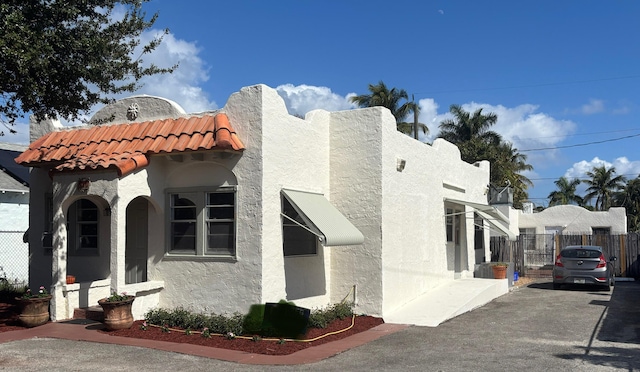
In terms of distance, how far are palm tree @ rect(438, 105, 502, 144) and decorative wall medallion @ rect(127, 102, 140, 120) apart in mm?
31708

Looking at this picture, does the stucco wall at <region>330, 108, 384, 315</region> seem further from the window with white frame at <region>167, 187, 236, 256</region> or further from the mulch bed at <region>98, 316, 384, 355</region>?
the window with white frame at <region>167, 187, 236, 256</region>

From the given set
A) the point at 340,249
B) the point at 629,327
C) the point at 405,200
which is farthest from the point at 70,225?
the point at 629,327

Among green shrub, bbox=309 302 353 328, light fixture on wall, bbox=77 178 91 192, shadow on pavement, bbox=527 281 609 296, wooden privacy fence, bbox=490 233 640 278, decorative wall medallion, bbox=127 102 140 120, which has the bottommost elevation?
shadow on pavement, bbox=527 281 609 296

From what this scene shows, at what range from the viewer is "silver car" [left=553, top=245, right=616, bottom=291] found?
17.9 metres

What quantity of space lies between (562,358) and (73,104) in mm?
9376

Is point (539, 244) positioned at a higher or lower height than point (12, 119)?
lower

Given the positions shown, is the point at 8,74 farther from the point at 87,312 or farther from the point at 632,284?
the point at 632,284

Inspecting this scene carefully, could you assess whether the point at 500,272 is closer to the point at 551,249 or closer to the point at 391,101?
the point at 551,249

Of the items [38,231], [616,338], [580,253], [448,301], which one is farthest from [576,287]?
[38,231]

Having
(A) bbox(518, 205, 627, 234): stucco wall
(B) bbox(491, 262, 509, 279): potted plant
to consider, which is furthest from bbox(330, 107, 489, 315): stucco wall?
(A) bbox(518, 205, 627, 234): stucco wall

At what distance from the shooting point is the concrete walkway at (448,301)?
12547mm

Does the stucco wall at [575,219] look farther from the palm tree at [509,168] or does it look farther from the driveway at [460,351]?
the driveway at [460,351]

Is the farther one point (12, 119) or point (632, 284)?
point (632, 284)

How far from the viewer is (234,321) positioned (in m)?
10.5
